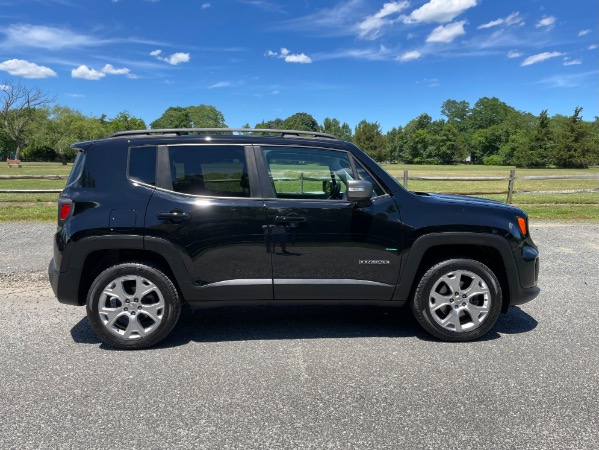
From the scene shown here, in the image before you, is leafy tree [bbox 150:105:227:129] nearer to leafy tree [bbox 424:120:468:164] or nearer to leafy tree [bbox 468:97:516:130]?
leafy tree [bbox 424:120:468:164]

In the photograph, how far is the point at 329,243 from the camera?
3600mm

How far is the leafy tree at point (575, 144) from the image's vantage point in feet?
230

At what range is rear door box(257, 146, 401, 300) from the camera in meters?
3.58

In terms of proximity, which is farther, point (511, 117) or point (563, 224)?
point (511, 117)

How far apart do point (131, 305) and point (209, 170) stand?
1.28m

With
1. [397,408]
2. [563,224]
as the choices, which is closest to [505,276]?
[397,408]

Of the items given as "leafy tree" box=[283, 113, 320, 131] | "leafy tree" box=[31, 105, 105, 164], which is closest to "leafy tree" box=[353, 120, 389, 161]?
"leafy tree" box=[283, 113, 320, 131]

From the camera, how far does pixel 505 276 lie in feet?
12.6


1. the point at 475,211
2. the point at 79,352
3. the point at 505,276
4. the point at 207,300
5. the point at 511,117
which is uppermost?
the point at 511,117

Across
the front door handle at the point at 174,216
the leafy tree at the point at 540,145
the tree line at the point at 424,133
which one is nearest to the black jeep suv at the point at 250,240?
the front door handle at the point at 174,216

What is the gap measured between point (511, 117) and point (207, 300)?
126146 millimetres

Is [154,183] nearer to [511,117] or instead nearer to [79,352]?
[79,352]

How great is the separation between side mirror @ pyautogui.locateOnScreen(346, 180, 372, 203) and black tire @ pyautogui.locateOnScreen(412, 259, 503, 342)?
0.87 m

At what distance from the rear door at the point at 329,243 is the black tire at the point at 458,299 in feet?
1.02
